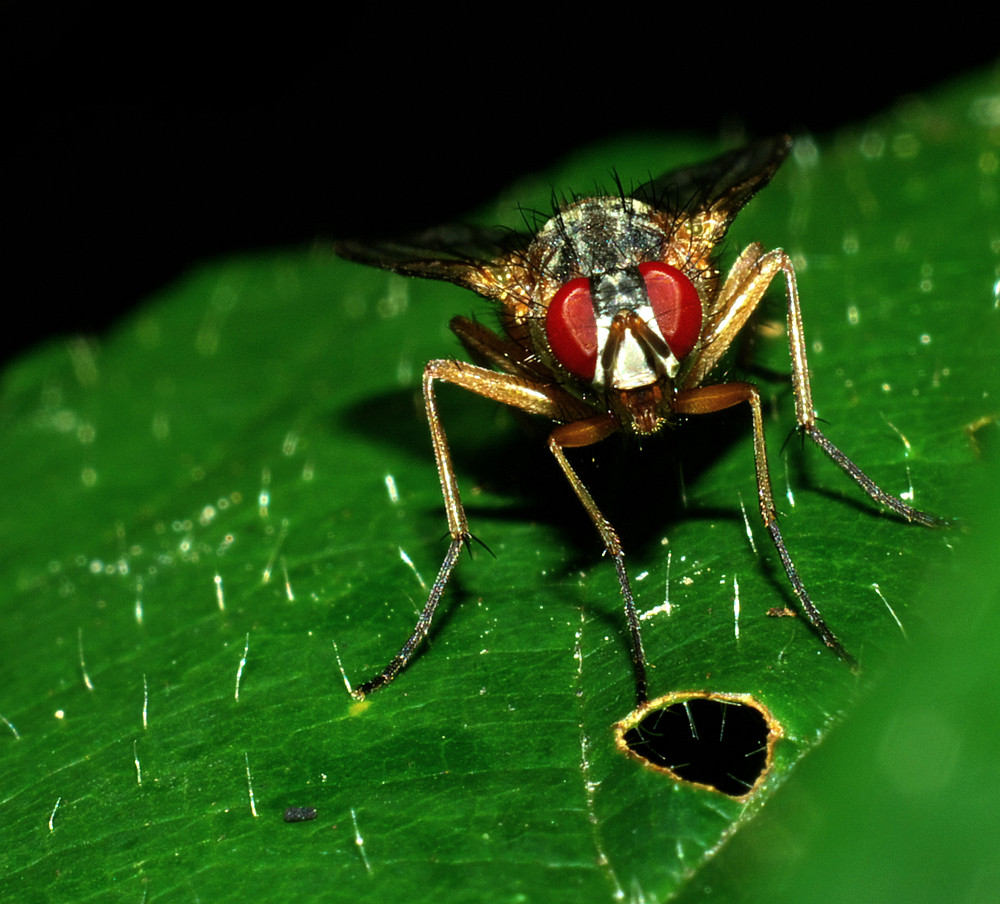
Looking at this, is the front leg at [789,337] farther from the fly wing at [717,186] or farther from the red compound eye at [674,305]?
the fly wing at [717,186]

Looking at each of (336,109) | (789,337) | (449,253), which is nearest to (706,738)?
(789,337)

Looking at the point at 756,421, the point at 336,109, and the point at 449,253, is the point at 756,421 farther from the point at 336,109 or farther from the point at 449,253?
the point at 336,109

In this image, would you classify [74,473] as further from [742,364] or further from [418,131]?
[418,131]

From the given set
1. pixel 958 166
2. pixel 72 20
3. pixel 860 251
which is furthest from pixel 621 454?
pixel 72 20

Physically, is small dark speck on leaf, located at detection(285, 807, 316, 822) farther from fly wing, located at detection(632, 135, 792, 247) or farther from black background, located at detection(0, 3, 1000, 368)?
black background, located at detection(0, 3, 1000, 368)

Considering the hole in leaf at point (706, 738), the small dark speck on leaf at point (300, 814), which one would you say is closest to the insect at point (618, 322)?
the hole in leaf at point (706, 738)

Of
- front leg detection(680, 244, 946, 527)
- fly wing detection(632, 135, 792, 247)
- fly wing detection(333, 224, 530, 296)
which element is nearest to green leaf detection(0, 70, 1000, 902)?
front leg detection(680, 244, 946, 527)

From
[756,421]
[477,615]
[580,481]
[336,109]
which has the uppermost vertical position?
[336,109]
